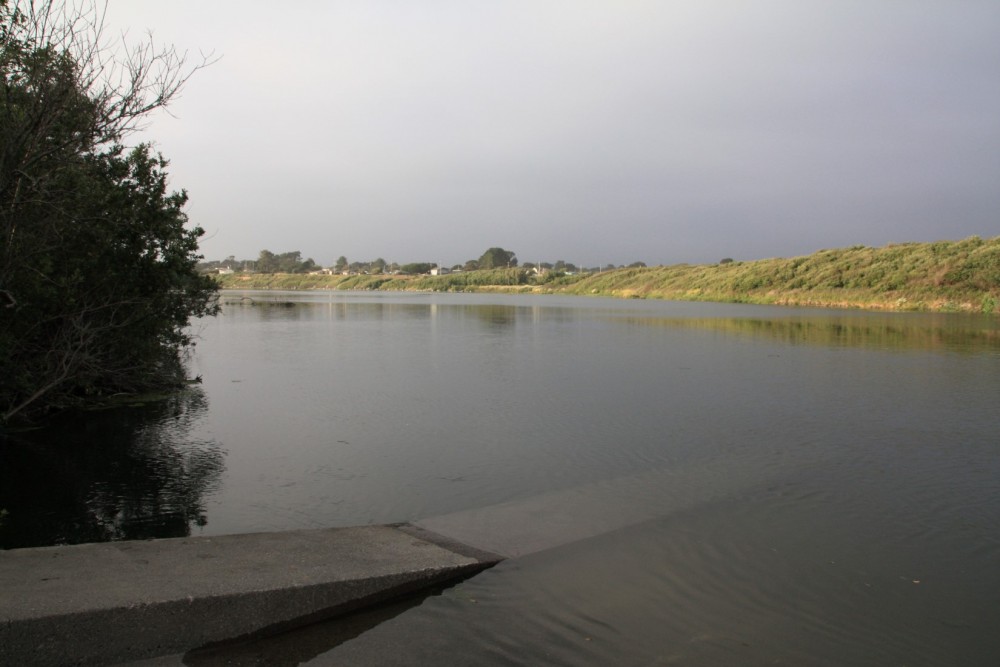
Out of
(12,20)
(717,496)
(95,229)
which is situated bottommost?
(717,496)

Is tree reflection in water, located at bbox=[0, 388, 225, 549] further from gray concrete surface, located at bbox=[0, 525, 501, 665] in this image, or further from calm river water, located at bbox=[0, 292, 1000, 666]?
gray concrete surface, located at bbox=[0, 525, 501, 665]

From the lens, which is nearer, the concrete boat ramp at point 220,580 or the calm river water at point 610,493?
the concrete boat ramp at point 220,580

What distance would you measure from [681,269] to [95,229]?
84.3 metres

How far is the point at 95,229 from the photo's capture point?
30.3 feet

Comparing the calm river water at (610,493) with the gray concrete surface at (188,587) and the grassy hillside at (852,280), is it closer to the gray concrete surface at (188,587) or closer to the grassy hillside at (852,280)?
the gray concrete surface at (188,587)

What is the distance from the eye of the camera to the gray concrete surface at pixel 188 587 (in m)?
4.14

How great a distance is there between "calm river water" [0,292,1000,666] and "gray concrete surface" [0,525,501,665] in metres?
0.19

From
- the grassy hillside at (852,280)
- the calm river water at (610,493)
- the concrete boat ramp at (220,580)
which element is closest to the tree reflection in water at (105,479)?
the calm river water at (610,493)

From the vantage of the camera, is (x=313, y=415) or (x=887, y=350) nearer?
(x=313, y=415)

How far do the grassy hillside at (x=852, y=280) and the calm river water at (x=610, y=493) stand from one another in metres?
8.35

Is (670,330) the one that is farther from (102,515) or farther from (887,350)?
(102,515)

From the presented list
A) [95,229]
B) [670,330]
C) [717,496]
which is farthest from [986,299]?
[95,229]

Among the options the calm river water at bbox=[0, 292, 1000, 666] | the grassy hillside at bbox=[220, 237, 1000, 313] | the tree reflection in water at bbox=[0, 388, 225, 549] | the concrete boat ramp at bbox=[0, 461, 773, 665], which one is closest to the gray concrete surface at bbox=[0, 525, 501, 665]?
the concrete boat ramp at bbox=[0, 461, 773, 665]

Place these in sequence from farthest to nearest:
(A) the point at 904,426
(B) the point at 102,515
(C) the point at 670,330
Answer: (C) the point at 670,330 → (A) the point at 904,426 → (B) the point at 102,515
